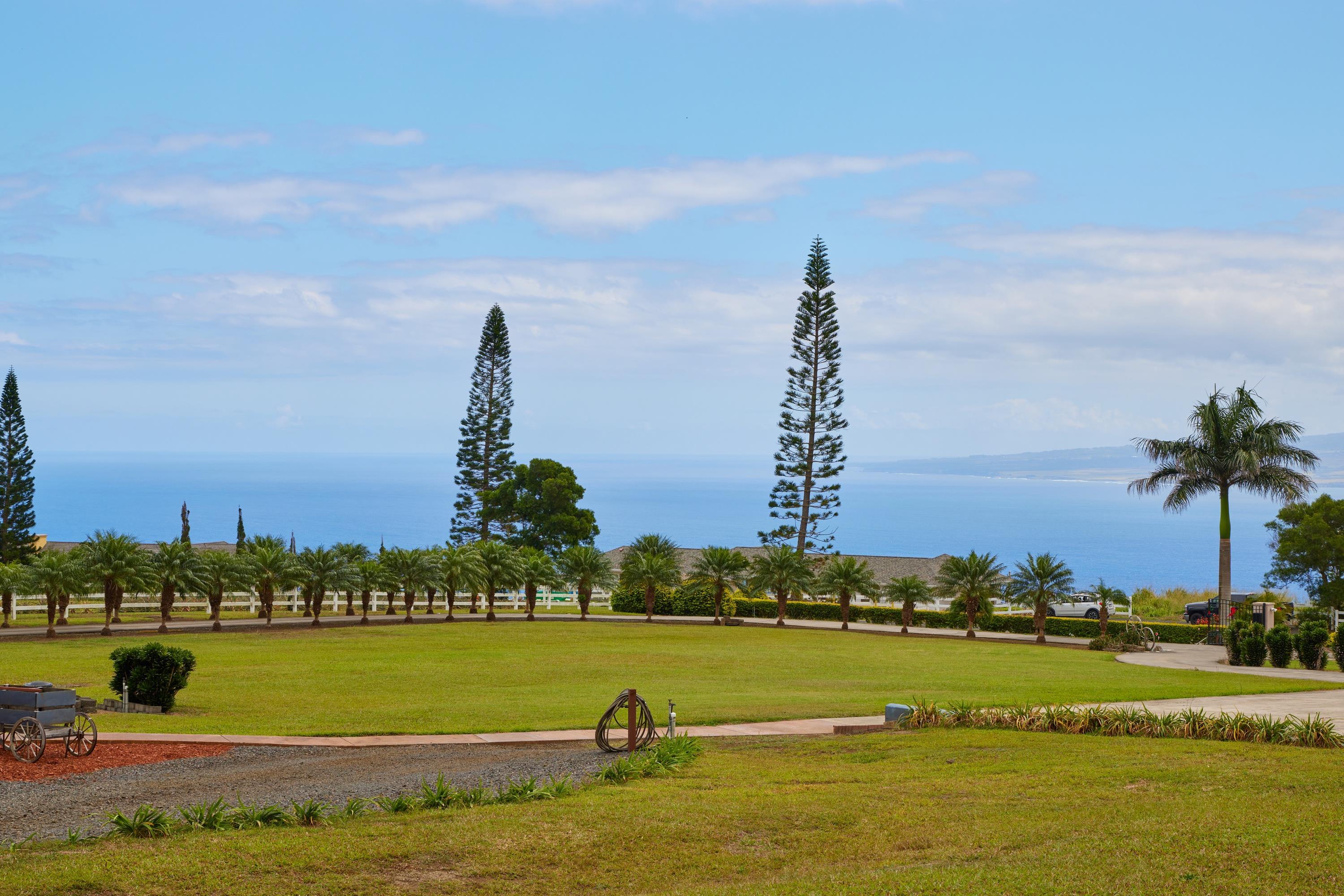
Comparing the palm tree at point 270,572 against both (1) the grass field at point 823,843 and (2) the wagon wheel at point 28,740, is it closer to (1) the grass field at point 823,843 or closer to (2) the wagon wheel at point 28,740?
(2) the wagon wheel at point 28,740

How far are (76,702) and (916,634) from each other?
30829 mm

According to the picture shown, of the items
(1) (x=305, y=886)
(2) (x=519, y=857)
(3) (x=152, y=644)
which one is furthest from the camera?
(3) (x=152, y=644)

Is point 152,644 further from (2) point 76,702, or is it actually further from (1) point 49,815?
(1) point 49,815

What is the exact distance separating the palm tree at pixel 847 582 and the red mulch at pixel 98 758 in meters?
31.2

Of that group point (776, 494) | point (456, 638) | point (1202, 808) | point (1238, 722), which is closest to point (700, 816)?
point (1202, 808)

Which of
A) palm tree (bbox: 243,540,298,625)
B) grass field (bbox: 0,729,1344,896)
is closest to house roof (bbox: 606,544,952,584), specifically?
palm tree (bbox: 243,540,298,625)

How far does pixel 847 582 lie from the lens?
1674 inches

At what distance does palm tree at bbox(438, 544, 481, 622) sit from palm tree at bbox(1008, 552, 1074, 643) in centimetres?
1947

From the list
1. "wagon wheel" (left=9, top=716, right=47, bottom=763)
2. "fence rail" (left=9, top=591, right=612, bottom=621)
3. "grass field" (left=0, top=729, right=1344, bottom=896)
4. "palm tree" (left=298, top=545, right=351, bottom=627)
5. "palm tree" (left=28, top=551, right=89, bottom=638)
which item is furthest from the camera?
"fence rail" (left=9, top=591, right=612, bottom=621)

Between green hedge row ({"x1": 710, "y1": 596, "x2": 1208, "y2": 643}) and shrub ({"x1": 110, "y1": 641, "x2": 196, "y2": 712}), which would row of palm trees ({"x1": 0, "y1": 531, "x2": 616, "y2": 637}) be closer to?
green hedge row ({"x1": 710, "y1": 596, "x2": 1208, "y2": 643})

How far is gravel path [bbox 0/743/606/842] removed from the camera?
9.61m

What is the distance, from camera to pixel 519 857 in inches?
314

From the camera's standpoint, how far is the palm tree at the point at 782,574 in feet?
144

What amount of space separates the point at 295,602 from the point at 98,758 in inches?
1387
